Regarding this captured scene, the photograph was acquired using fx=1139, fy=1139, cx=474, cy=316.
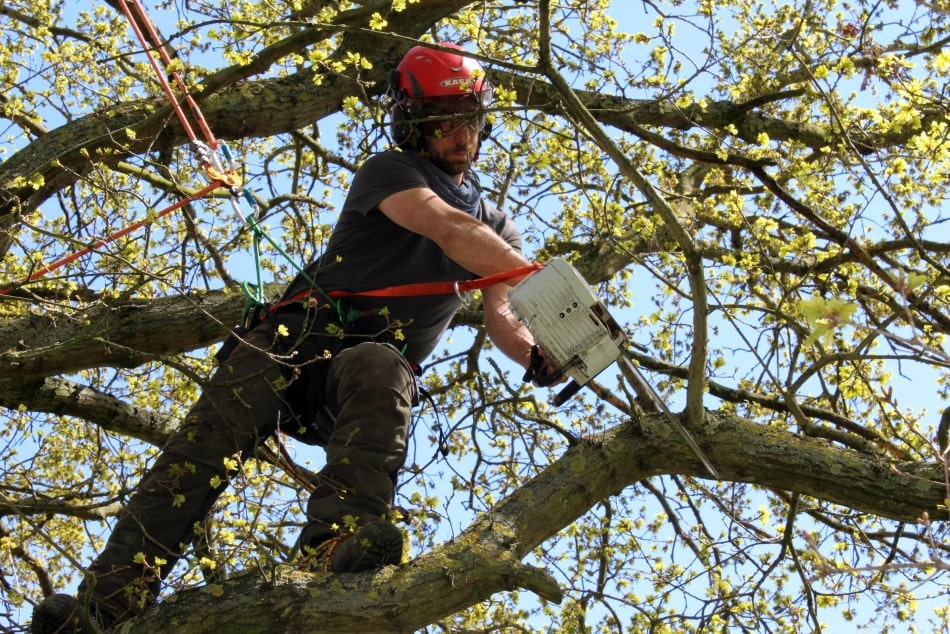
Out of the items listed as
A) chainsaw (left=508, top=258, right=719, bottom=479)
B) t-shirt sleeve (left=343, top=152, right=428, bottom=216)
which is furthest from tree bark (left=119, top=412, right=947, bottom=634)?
t-shirt sleeve (left=343, top=152, right=428, bottom=216)

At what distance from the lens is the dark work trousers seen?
3.44 metres

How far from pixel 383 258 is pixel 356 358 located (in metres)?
0.50

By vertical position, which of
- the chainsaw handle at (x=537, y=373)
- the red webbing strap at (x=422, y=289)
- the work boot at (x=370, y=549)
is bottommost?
the work boot at (x=370, y=549)

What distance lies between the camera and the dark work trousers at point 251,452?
3.44 m

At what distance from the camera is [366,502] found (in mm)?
3461

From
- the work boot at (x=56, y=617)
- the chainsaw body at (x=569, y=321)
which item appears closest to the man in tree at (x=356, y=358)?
the work boot at (x=56, y=617)

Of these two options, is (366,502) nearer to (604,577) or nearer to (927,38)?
(604,577)

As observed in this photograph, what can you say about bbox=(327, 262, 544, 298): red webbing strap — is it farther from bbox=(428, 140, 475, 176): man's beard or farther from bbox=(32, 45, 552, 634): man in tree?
bbox=(428, 140, 475, 176): man's beard

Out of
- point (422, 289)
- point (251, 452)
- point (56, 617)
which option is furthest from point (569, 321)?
point (56, 617)

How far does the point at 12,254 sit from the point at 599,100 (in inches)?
114

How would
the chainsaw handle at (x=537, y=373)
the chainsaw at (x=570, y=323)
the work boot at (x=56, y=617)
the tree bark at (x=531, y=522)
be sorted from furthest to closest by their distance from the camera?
the chainsaw handle at (x=537, y=373), the chainsaw at (x=570, y=323), the work boot at (x=56, y=617), the tree bark at (x=531, y=522)

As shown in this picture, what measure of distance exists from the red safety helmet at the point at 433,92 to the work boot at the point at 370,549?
1569mm

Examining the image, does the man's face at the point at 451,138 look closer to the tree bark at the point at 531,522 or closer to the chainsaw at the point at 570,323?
the chainsaw at the point at 570,323

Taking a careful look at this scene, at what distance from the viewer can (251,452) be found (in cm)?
373
